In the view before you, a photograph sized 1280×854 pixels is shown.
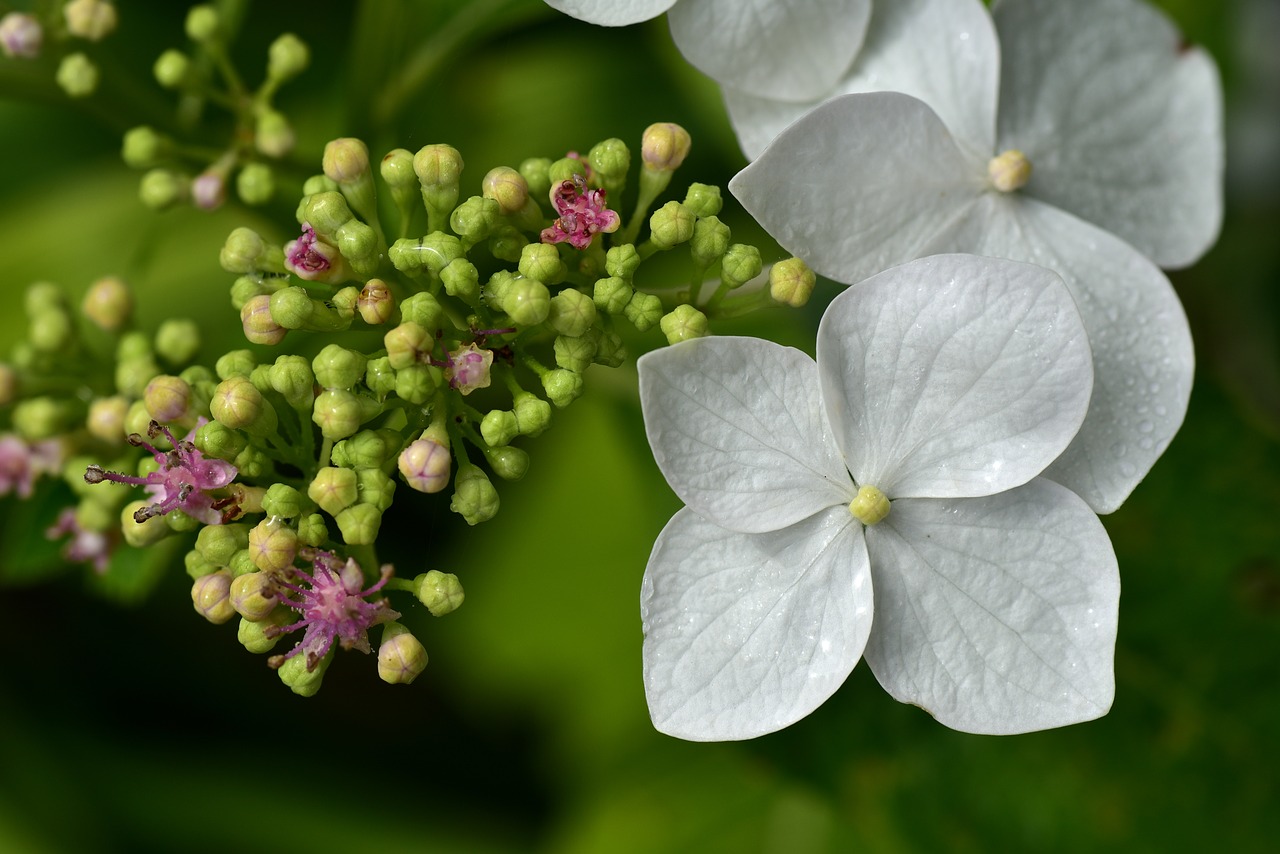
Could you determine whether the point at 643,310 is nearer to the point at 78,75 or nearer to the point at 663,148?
the point at 663,148

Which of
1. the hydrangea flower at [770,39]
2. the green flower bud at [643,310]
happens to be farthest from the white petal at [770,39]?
the green flower bud at [643,310]

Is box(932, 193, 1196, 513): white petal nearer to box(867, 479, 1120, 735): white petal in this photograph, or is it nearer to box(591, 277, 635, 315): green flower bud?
box(867, 479, 1120, 735): white petal

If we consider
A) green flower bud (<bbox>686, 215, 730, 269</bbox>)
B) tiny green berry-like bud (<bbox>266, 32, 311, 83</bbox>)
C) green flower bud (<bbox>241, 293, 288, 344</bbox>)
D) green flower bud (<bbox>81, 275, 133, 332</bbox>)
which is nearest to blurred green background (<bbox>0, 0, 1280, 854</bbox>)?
tiny green berry-like bud (<bbox>266, 32, 311, 83</bbox>)

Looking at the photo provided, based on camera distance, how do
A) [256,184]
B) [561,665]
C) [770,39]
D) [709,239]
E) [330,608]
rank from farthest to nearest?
[561,665] < [256,184] < [770,39] < [709,239] < [330,608]

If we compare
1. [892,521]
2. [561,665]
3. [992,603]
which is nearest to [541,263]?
[892,521]

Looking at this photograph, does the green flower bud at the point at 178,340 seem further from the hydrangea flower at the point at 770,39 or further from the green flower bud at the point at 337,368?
the hydrangea flower at the point at 770,39

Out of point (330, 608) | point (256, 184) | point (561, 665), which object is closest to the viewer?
point (330, 608)
